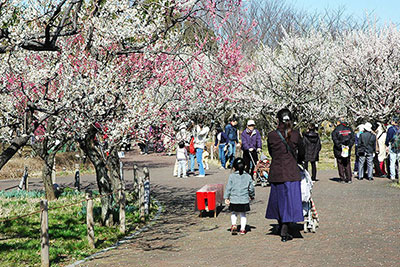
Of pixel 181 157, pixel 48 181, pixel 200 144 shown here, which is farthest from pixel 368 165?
pixel 48 181

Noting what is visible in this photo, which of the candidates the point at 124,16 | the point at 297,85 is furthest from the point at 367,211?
the point at 297,85

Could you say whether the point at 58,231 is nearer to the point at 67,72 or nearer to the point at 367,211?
the point at 67,72

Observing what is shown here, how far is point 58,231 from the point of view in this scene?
1029 cm

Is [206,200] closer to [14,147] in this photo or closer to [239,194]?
[239,194]

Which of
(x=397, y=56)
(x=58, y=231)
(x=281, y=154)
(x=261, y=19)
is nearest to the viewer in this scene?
(x=281, y=154)

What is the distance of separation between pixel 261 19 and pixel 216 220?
39905 mm

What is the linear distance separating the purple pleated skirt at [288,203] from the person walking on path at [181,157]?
11405 millimetres

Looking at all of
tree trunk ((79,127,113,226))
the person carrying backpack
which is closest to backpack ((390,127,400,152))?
the person carrying backpack

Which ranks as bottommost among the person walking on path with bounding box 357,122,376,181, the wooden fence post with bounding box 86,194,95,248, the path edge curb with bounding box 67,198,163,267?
the path edge curb with bounding box 67,198,163,267

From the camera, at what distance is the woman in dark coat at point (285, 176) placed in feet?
27.8

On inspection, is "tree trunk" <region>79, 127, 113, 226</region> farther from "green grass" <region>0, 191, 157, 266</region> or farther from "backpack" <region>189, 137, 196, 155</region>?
"backpack" <region>189, 137, 196, 155</region>

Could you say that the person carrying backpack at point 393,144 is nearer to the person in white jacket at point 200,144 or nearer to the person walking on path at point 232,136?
the person walking on path at point 232,136

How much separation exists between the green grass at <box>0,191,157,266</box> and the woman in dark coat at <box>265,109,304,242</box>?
2.92 m

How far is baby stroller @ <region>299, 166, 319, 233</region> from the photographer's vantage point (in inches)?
349
